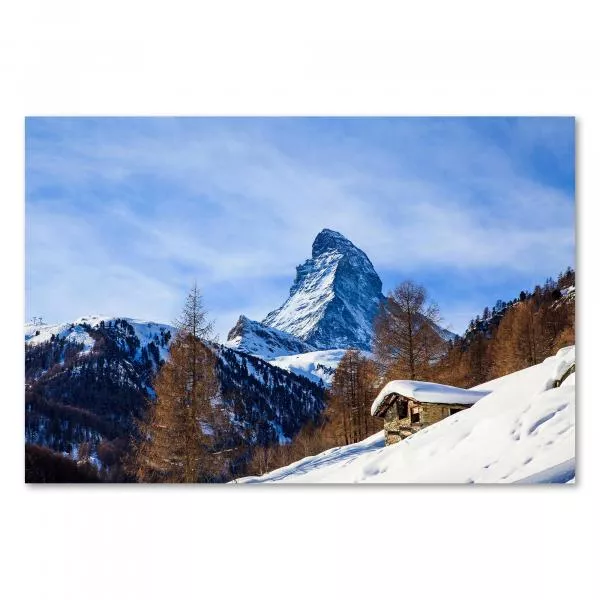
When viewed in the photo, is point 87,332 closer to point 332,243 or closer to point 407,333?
point 332,243

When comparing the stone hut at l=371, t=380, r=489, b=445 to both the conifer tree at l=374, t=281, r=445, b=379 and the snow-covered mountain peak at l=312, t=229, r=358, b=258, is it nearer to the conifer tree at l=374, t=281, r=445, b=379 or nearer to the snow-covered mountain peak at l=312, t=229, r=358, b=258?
the conifer tree at l=374, t=281, r=445, b=379

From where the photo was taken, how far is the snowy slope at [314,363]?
5.13m

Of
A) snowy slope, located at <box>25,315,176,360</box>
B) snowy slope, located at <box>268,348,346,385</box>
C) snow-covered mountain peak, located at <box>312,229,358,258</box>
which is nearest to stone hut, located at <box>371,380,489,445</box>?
snowy slope, located at <box>268,348,346,385</box>

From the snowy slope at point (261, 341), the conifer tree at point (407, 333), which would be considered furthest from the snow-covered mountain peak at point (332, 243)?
the snowy slope at point (261, 341)

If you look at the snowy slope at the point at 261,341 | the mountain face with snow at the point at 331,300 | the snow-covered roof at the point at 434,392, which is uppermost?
the mountain face with snow at the point at 331,300

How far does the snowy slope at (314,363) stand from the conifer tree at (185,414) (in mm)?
627

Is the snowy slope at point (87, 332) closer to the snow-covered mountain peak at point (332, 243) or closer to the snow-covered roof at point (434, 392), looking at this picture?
the snow-covered mountain peak at point (332, 243)

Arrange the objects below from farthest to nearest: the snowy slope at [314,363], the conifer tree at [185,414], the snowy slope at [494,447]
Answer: the snowy slope at [314,363]
the conifer tree at [185,414]
the snowy slope at [494,447]
